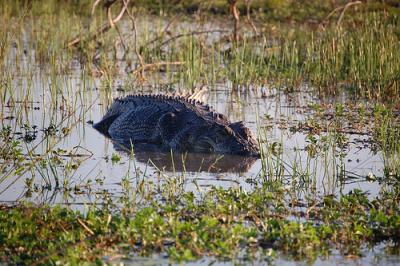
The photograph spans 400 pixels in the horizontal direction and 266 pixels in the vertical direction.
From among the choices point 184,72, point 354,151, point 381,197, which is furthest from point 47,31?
point 381,197

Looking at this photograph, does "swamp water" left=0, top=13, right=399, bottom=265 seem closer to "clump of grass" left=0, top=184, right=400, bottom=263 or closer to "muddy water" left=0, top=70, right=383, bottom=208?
"muddy water" left=0, top=70, right=383, bottom=208

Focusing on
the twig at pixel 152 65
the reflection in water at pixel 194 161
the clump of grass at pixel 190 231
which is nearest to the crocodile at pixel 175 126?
the reflection in water at pixel 194 161

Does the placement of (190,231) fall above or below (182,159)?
below

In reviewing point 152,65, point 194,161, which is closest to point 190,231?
point 194,161

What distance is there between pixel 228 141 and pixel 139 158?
3.13 ft

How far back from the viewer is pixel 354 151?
26.0 ft

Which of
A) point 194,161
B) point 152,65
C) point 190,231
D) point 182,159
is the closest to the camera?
point 190,231

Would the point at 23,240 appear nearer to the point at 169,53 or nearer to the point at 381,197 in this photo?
the point at 381,197

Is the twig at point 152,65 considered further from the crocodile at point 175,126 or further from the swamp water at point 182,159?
the crocodile at point 175,126

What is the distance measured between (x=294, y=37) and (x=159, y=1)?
186 inches

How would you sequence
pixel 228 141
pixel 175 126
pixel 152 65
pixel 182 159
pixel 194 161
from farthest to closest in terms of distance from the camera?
pixel 152 65, pixel 175 126, pixel 228 141, pixel 194 161, pixel 182 159

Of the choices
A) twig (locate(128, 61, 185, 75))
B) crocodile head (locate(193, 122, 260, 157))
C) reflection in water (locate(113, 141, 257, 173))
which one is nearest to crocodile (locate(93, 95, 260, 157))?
crocodile head (locate(193, 122, 260, 157))

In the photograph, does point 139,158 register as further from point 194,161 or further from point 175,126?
point 175,126

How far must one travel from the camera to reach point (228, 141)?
8078 millimetres
